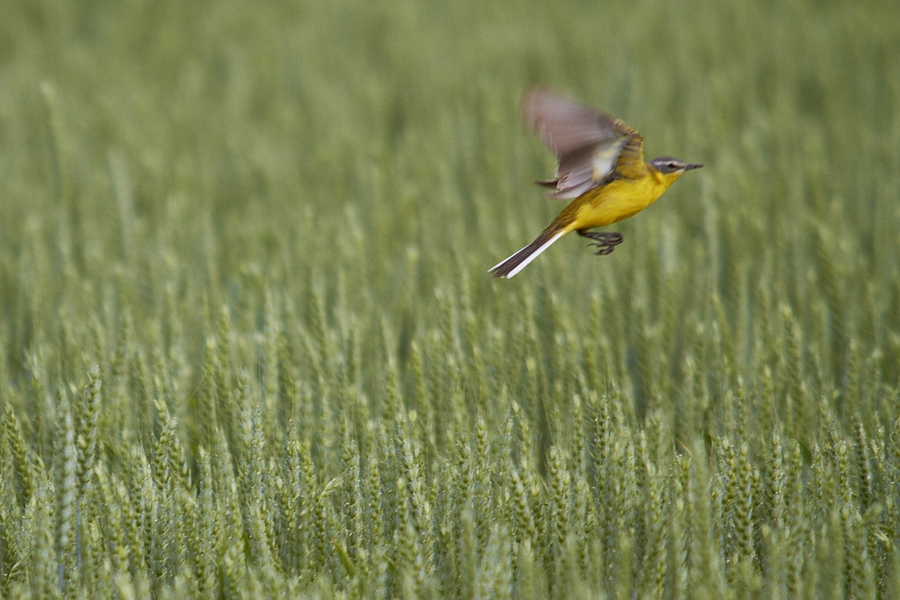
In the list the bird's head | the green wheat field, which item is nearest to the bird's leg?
the bird's head

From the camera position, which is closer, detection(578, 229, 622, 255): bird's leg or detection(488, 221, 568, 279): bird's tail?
detection(488, 221, 568, 279): bird's tail

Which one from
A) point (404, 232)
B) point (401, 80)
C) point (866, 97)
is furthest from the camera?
point (401, 80)

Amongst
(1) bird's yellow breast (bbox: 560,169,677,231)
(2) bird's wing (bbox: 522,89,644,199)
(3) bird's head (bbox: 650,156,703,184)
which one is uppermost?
(2) bird's wing (bbox: 522,89,644,199)

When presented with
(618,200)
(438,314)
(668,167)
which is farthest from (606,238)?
(438,314)

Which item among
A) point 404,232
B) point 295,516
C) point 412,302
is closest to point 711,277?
point 412,302

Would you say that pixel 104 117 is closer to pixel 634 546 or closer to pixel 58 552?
pixel 58 552

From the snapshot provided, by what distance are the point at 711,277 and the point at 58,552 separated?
203 centimetres

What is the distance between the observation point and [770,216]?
3.56 meters

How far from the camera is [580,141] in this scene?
6.49 ft

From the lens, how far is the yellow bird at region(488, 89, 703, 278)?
1.92 metres

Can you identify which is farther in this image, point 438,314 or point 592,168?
point 438,314

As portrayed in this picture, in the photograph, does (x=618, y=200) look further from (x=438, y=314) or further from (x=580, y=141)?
(x=438, y=314)

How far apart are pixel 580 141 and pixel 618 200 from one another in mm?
152

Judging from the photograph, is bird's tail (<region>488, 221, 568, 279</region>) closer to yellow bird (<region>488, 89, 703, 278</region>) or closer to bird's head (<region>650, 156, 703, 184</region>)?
yellow bird (<region>488, 89, 703, 278</region>)
